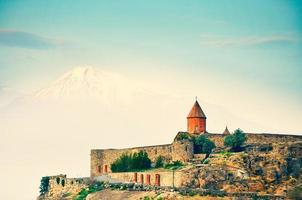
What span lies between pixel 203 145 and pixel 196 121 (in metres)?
5.75

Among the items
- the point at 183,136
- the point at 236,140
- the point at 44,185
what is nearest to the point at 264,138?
the point at 236,140

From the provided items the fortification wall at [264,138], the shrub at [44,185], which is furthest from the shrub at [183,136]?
the shrub at [44,185]

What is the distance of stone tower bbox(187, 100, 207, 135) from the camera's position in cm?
8562

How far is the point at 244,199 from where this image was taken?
68.6 metres

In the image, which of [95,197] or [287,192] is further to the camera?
[95,197]

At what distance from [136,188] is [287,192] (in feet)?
39.0

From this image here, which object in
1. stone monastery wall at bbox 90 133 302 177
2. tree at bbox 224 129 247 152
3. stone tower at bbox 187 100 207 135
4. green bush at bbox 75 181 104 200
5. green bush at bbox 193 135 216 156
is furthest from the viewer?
stone tower at bbox 187 100 207 135

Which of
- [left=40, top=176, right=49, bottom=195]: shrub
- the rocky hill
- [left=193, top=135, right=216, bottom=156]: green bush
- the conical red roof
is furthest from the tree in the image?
[left=40, top=176, right=49, bottom=195]: shrub

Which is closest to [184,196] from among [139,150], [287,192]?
[287,192]

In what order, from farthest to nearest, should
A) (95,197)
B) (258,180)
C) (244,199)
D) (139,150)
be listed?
(139,150)
(95,197)
(258,180)
(244,199)

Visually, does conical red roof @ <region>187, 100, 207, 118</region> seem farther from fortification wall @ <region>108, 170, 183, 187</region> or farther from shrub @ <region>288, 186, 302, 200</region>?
shrub @ <region>288, 186, 302, 200</region>

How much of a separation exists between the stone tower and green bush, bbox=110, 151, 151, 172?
4.24 meters

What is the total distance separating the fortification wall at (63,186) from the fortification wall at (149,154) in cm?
401

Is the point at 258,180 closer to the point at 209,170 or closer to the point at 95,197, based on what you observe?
the point at 209,170
